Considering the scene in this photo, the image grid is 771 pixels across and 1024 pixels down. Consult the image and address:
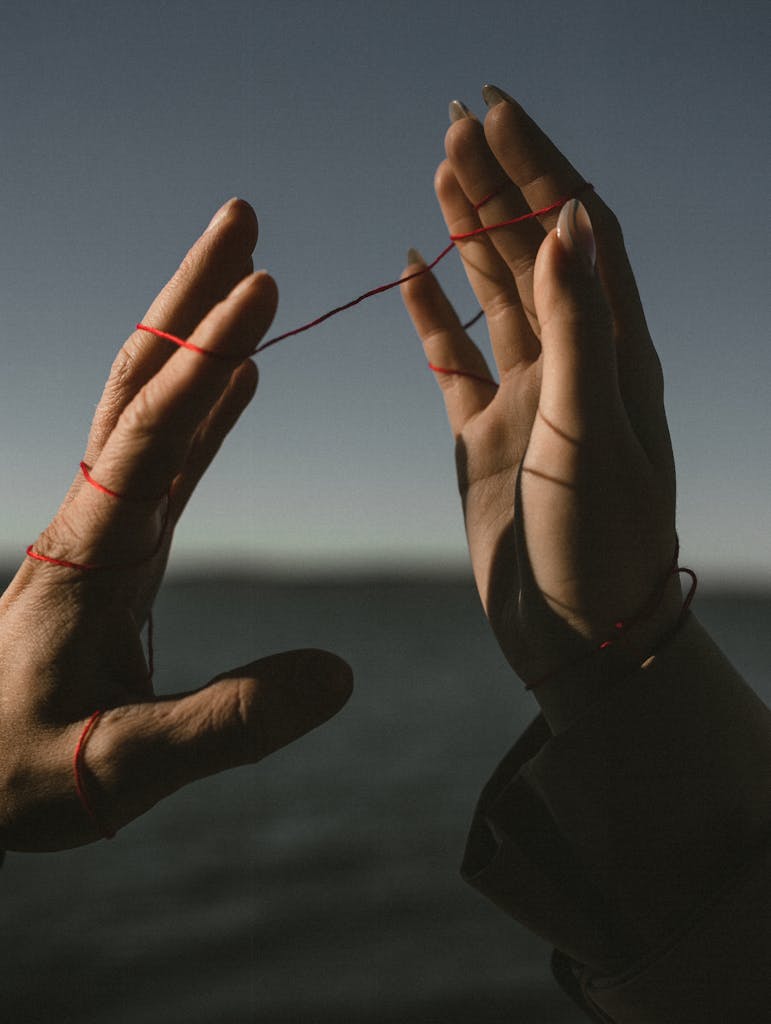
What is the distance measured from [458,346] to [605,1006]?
61.7 inches

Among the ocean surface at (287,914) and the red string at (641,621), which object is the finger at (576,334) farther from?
the ocean surface at (287,914)

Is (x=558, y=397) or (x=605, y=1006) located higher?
(x=558, y=397)

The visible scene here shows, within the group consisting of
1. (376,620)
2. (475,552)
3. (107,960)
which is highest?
(475,552)

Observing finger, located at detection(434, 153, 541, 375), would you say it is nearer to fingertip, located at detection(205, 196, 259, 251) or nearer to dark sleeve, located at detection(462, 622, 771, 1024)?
fingertip, located at detection(205, 196, 259, 251)

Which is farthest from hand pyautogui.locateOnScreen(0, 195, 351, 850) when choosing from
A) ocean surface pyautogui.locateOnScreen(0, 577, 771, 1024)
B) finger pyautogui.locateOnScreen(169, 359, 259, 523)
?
ocean surface pyautogui.locateOnScreen(0, 577, 771, 1024)

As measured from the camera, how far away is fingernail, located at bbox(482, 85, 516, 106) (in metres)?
1.85

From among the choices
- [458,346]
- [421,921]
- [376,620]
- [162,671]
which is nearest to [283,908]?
[421,921]

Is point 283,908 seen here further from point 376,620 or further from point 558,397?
point 376,620

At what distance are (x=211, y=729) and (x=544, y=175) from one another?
1330 millimetres

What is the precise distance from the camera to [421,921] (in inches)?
396

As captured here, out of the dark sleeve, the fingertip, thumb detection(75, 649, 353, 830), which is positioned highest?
the fingertip

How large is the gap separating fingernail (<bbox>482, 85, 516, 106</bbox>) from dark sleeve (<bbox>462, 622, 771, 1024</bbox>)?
1.19 metres

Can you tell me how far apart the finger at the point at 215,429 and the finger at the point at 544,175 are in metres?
0.72

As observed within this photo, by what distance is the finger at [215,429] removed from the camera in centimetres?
188
